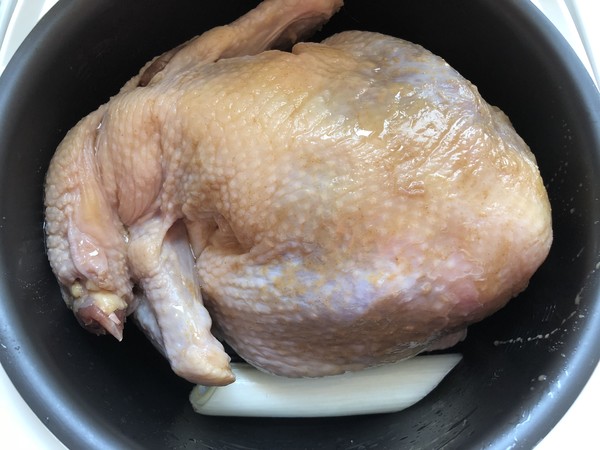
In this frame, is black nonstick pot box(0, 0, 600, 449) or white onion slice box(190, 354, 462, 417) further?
white onion slice box(190, 354, 462, 417)

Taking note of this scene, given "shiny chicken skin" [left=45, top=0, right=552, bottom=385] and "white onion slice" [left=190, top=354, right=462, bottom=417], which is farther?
"white onion slice" [left=190, top=354, right=462, bottom=417]

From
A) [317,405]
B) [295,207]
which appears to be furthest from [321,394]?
[295,207]

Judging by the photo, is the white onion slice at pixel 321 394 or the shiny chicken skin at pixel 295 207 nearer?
the shiny chicken skin at pixel 295 207

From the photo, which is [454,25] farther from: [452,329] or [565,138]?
[452,329]

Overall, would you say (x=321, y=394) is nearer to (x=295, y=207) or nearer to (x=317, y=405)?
(x=317, y=405)

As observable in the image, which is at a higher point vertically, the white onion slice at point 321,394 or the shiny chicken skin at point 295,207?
the shiny chicken skin at point 295,207

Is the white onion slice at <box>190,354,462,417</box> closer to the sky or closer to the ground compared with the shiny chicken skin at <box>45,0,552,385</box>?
closer to the ground
